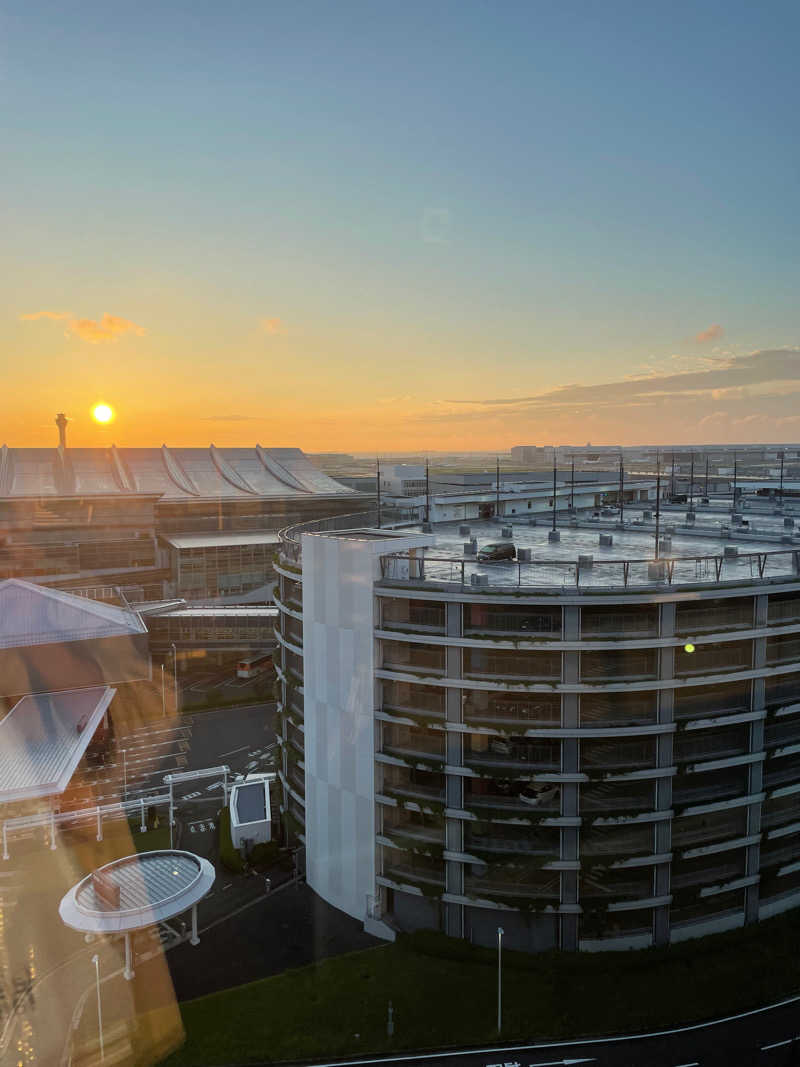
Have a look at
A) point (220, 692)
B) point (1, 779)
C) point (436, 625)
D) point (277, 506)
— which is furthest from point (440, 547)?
point (277, 506)

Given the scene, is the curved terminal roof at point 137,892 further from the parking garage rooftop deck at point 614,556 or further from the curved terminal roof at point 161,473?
the curved terminal roof at point 161,473

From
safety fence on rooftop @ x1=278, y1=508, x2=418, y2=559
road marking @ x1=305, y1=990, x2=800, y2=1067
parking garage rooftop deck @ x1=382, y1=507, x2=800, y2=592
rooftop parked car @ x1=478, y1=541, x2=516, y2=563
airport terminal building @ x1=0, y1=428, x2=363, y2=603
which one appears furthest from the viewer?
airport terminal building @ x1=0, y1=428, x2=363, y2=603

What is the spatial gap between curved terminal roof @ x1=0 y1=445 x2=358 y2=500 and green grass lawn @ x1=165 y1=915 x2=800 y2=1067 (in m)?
73.4

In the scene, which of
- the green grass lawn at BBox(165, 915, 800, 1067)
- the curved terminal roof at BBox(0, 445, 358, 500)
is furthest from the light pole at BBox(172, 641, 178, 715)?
the green grass lawn at BBox(165, 915, 800, 1067)

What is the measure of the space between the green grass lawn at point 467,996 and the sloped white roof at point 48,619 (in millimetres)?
37203

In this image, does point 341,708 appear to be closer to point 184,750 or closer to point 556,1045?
point 556,1045

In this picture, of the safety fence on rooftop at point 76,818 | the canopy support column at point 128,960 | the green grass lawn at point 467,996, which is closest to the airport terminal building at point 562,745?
the green grass lawn at point 467,996

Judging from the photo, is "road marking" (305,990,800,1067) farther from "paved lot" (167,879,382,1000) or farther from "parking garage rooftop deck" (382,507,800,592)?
"parking garage rooftop deck" (382,507,800,592)

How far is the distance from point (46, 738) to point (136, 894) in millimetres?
21384

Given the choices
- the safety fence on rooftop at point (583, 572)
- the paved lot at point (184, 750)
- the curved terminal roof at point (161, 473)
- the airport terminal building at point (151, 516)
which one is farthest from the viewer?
the curved terminal roof at point (161, 473)

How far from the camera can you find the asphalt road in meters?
25.7

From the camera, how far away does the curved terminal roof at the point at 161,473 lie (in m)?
103

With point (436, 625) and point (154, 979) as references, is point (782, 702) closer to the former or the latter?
point (436, 625)

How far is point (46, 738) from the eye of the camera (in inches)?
1929
